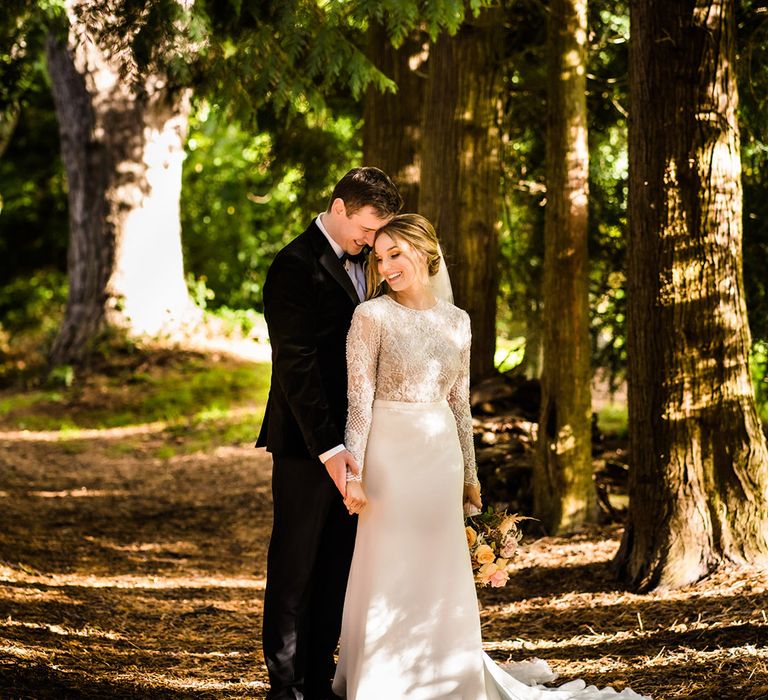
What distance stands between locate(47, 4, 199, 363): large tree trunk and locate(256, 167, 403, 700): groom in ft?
32.4

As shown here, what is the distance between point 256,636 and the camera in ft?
18.7

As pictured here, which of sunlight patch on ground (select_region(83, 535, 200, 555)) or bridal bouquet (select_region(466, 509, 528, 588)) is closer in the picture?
bridal bouquet (select_region(466, 509, 528, 588))

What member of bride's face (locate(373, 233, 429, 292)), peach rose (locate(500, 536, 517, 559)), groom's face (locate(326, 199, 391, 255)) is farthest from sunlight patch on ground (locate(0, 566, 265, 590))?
bride's face (locate(373, 233, 429, 292))

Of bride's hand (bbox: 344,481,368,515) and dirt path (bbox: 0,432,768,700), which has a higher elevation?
bride's hand (bbox: 344,481,368,515)

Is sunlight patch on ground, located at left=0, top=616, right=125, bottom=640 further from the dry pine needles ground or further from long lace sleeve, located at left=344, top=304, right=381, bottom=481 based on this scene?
long lace sleeve, located at left=344, top=304, right=381, bottom=481

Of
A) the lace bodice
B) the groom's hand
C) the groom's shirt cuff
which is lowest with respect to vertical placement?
the groom's hand

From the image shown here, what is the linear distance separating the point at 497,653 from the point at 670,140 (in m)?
2.88

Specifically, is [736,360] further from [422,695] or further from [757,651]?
[422,695]

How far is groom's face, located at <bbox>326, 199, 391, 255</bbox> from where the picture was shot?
13.2 ft

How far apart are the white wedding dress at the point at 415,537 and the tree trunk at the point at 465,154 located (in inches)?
144

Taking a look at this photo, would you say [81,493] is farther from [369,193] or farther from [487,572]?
[369,193]

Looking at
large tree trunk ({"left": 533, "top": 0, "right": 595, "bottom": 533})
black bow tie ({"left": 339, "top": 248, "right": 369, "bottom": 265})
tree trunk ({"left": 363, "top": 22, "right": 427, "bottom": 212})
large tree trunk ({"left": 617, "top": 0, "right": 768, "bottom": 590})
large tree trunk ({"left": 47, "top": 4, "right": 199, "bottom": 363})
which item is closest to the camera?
black bow tie ({"left": 339, "top": 248, "right": 369, "bottom": 265})

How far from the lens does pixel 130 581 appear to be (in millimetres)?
6758

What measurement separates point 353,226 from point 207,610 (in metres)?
3.15
